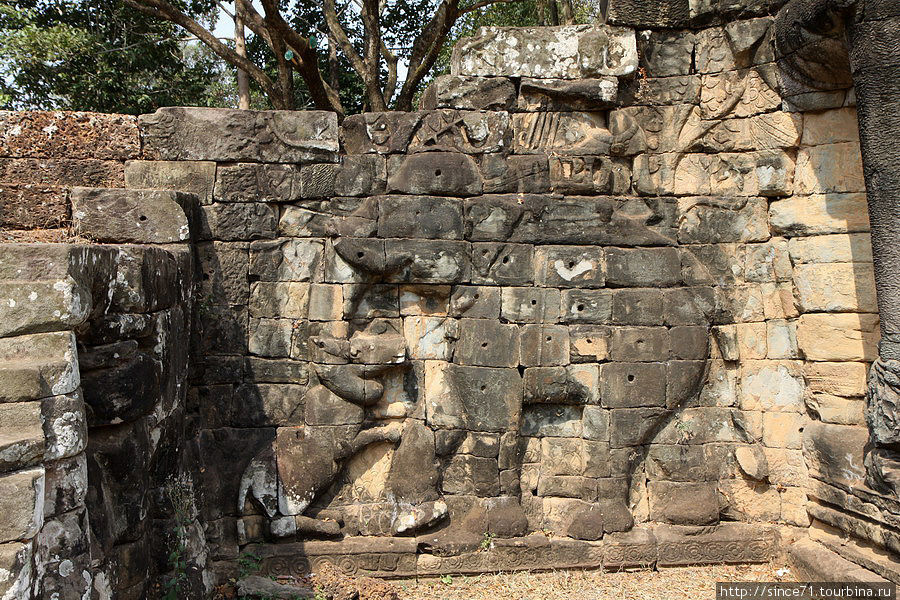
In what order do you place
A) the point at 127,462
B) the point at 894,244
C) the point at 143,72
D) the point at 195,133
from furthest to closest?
the point at 143,72, the point at 195,133, the point at 894,244, the point at 127,462

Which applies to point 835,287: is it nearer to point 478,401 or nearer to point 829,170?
point 829,170

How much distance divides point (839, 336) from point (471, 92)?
4.00 meters

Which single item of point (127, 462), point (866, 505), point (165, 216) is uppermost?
point (165, 216)

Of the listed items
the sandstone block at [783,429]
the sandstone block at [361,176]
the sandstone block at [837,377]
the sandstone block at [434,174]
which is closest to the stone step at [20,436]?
the sandstone block at [361,176]

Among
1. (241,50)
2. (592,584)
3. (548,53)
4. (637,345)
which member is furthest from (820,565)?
(241,50)

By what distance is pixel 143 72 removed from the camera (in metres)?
13.1

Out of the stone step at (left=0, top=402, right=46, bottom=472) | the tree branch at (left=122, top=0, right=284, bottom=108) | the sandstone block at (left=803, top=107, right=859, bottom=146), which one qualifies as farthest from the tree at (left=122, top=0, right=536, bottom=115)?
the stone step at (left=0, top=402, right=46, bottom=472)

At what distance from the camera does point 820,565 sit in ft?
20.0

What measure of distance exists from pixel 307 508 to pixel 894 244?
528 centimetres

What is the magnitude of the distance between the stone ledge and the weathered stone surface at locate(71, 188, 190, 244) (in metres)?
2.88

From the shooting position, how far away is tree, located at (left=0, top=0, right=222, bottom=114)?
37.0ft

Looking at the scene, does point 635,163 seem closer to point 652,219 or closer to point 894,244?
point 652,219

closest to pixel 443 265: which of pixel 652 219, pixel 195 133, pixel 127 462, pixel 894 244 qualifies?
pixel 652 219

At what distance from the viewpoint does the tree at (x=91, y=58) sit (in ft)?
37.0
